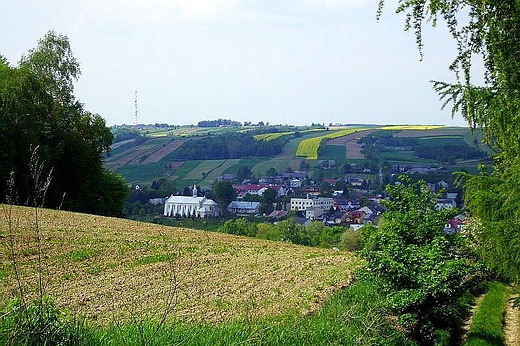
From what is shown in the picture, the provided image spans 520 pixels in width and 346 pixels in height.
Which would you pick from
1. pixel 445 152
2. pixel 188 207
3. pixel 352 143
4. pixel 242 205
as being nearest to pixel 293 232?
pixel 188 207

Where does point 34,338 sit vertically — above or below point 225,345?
above

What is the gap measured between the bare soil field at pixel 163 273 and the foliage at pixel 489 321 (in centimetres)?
333

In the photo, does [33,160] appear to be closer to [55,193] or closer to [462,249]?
[462,249]

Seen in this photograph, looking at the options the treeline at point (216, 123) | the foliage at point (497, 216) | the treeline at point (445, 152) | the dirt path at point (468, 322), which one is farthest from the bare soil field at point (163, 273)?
the treeline at point (216, 123)

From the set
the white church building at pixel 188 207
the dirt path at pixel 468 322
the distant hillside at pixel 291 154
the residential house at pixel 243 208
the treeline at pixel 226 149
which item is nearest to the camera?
the dirt path at pixel 468 322

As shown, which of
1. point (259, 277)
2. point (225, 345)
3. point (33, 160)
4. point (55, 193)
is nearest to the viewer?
point (33, 160)

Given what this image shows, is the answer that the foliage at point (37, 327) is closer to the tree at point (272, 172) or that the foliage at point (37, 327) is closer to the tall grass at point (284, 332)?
the tall grass at point (284, 332)

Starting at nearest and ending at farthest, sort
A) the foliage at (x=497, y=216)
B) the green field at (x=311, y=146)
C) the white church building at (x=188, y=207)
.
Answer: the foliage at (x=497, y=216), the white church building at (x=188, y=207), the green field at (x=311, y=146)

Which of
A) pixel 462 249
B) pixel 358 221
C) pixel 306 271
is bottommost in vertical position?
pixel 358 221

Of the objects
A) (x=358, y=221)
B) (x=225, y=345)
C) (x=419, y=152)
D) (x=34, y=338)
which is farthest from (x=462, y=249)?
(x=419, y=152)

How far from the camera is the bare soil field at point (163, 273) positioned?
11.4 meters

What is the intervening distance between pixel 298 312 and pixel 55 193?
30.6 metres

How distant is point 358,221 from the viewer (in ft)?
A: 182

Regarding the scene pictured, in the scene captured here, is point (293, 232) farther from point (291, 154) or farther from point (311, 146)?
point (311, 146)
